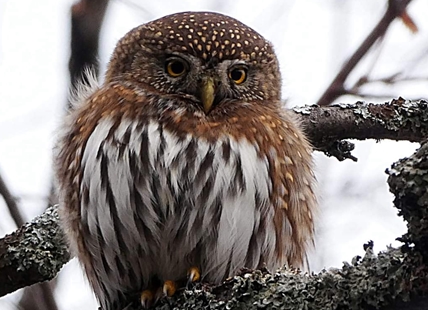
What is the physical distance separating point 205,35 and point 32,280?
4.58ft

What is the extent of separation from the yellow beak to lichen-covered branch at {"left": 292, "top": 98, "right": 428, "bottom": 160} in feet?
2.05

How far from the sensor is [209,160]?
3131 mm

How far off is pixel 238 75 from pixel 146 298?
121 centimetres

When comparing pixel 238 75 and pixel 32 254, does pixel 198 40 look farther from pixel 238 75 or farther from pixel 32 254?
pixel 32 254

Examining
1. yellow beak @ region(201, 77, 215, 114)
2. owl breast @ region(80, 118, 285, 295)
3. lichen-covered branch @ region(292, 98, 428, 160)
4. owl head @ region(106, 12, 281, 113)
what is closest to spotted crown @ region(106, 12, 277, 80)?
owl head @ region(106, 12, 281, 113)

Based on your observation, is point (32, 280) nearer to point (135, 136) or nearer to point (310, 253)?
point (135, 136)

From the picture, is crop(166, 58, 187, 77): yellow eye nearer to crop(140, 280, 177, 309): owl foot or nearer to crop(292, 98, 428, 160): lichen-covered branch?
crop(292, 98, 428, 160): lichen-covered branch

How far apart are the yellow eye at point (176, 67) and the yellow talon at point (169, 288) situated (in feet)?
3.36

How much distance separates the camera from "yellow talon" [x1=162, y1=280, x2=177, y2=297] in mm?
2908

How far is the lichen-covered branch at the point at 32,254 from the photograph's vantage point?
3.26 meters

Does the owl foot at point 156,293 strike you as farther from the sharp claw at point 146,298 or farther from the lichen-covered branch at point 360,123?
the lichen-covered branch at point 360,123

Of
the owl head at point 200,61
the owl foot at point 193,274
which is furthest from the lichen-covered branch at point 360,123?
the owl foot at point 193,274

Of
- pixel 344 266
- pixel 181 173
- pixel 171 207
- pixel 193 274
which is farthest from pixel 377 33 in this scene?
pixel 344 266

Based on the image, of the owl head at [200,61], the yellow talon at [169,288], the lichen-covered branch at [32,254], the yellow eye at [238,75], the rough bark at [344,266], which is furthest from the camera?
the yellow eye at [238,75]
